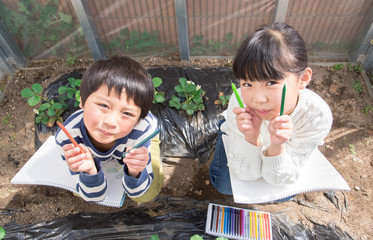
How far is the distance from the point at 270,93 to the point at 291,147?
1.43 ft

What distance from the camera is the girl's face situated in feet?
3.84

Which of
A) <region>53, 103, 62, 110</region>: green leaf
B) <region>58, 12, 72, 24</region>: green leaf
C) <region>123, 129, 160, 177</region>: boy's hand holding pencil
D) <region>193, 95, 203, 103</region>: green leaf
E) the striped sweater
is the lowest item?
<region>193, 95, 203, 103</region>: green leaf

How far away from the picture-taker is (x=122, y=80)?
1.33 metres

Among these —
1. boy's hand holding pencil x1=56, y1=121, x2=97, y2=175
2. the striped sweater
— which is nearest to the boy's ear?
the striped sweater

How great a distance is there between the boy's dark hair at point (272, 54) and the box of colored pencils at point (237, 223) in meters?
1.19

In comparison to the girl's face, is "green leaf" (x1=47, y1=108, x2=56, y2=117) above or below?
below

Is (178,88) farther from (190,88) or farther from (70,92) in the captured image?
(70,92)

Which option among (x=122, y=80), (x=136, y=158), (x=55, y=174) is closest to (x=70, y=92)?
(x=55, y=174)

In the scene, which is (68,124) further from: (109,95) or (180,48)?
(180,48)

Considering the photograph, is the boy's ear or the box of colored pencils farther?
the box of colored pencils

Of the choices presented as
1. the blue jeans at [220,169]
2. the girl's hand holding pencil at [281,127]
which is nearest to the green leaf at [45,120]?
the blue jeans at [220,169]

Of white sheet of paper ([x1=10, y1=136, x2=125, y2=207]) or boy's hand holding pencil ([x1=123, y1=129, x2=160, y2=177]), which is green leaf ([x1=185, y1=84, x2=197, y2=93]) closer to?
white sheet of paper ([x1=10, y1=136, x2=125, y2=207])

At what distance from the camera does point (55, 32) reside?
2873 mm

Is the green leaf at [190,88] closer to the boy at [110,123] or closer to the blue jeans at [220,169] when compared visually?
the blue jeans at [220,169]
